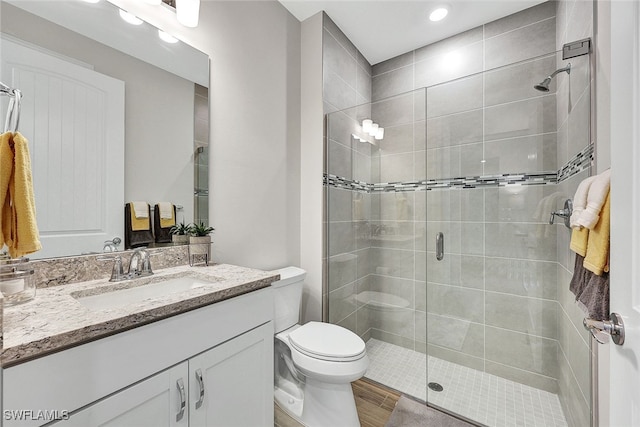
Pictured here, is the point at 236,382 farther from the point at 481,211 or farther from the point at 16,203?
the point at 481,211

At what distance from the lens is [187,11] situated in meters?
1.33

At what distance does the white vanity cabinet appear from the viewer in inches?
25.3

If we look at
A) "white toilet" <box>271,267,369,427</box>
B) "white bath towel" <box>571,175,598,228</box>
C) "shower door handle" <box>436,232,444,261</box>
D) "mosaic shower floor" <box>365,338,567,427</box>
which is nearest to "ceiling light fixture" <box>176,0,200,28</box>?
"white toilet" <box>271,267,369,427</box>

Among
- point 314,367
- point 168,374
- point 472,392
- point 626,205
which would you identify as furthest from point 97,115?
point 472,392

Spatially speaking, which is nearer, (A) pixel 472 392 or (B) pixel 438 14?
(A) pixel 472 392

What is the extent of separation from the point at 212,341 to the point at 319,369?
0.64 metres

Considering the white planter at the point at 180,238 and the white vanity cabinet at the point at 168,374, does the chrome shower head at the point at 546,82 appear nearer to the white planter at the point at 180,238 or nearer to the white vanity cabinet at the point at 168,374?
the white vanity cabinet at the point at 168,374

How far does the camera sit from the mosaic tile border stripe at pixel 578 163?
1195 millimetres

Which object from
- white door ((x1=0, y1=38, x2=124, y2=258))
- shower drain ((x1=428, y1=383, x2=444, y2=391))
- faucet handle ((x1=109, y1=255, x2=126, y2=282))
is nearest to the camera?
white door ((x1=0, y1=38, x2=124, y2=258))

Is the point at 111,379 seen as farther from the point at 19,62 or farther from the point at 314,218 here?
the point at 314,218

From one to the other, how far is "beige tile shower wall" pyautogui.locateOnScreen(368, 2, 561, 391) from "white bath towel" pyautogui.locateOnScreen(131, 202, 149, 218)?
5.41 feet

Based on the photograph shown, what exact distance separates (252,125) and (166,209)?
76 cm

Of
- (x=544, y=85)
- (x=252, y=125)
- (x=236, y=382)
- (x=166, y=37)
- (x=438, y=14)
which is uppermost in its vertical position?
(x=438, y=14)

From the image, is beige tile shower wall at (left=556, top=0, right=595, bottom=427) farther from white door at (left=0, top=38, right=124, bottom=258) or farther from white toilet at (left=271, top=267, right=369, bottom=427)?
white door at (left=0, top=38, right=124, bottom=258)
